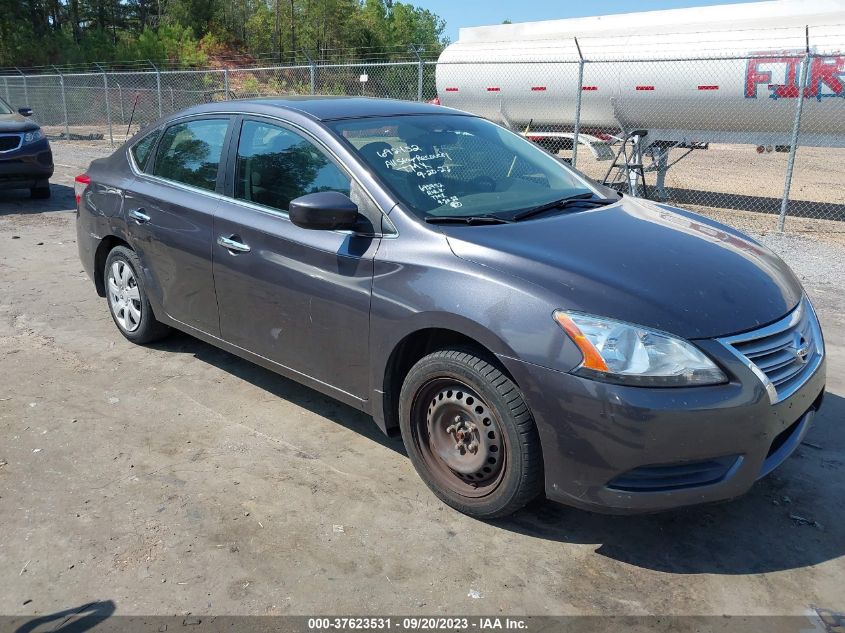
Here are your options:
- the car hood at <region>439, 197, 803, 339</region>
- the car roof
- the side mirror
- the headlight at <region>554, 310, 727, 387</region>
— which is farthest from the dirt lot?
the car roof

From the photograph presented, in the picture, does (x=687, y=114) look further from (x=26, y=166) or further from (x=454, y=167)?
(x=26, y=166)

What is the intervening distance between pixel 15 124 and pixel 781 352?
11.1 metres

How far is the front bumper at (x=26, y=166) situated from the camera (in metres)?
10.5

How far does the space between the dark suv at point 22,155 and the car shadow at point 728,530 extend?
33.3ft

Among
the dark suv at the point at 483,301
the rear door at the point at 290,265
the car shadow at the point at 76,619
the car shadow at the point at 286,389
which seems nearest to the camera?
the car shadow at the point at 76,619

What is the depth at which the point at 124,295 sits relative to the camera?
5113mm

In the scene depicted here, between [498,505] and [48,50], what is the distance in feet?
164

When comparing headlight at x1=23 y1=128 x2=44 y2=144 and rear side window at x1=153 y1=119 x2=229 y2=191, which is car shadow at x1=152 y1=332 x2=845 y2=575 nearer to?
rear side window at x1=153 y1=119 x2=229 y2=191

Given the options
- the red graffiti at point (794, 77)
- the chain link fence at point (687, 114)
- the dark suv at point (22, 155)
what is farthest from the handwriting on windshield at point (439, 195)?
the red graffiti at point (794, 77)

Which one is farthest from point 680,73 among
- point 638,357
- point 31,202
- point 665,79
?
point 638,357

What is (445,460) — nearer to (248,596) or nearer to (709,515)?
(248,596)

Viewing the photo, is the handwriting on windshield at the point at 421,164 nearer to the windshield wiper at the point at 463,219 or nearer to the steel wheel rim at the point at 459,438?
the windshield wiper at the point at 463,219

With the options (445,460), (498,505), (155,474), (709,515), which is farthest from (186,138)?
(709,515)

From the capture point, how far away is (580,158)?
20578 millimetres
